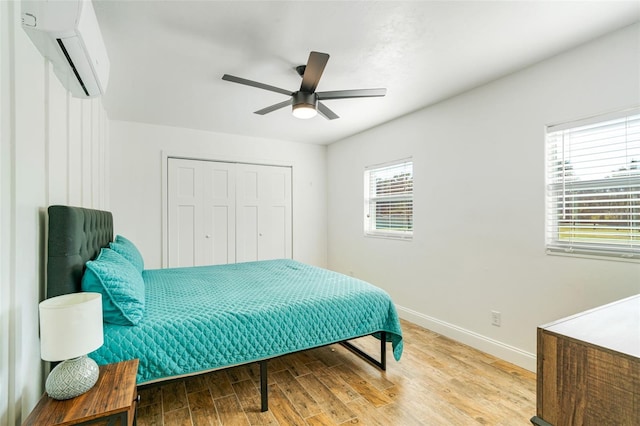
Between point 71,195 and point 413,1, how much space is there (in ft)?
7.99

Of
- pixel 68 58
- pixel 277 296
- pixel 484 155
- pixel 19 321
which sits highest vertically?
pixel 68 58

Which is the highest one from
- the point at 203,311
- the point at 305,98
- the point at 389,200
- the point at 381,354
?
the point at 305,98

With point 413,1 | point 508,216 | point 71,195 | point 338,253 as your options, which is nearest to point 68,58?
point 71,195

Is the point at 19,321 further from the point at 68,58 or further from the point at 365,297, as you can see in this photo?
the point at 365,297

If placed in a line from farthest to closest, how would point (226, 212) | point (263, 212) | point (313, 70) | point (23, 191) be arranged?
1. point (263, 212)
2. point (226, 212)
3. point (313, 70)
4. point (23, 191)

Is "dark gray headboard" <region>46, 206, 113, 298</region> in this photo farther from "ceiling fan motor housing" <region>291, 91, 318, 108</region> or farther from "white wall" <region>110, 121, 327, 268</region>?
"white wall" <region>110, 121, 327, 268</region>

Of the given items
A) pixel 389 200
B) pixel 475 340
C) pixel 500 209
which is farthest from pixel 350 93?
pixel 475 340

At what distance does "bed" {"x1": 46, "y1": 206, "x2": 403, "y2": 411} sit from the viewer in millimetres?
1532

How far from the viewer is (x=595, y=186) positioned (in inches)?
82.3

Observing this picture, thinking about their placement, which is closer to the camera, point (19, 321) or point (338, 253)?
point (19, 321)

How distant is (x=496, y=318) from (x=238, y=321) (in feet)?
7.36

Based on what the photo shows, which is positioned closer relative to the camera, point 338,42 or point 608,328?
point 608,328

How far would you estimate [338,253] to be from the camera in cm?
489

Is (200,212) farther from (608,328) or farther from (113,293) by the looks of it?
(608,328)
